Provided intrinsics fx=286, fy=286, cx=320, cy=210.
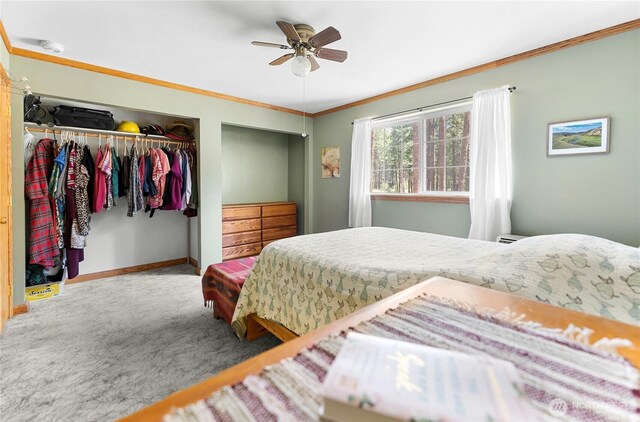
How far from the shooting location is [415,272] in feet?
4.50

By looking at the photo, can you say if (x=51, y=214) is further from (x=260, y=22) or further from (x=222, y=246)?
(x=260, y=22)

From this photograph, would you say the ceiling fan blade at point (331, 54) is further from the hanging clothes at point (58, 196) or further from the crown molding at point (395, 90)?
the hanging clothes at point (58, 196)

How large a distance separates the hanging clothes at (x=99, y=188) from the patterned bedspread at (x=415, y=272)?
7.73 ft

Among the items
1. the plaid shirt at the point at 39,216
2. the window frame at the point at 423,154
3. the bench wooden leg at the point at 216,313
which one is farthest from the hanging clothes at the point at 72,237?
the window frame at the point at 423,154

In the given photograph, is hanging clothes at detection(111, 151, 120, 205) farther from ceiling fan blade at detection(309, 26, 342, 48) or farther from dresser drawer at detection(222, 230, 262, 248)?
ceiling fan blade at detection(309, 26, 342, 48)

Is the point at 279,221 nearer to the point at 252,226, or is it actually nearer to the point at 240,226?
Result: the point at 252,226

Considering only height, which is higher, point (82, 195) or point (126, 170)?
point (126, 170)

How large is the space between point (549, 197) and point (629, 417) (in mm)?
2809

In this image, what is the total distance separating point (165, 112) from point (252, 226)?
6.38 ft

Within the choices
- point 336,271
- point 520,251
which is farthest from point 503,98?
point 336,271

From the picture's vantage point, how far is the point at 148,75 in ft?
10.6

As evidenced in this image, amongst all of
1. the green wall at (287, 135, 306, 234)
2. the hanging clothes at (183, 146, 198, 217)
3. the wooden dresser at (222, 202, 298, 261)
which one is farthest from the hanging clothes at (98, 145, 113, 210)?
the green wall at (287, 135, 306, 234)

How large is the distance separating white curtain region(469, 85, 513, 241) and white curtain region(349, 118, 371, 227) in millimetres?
1389

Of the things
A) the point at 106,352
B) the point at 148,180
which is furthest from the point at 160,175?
the point at 106,352
